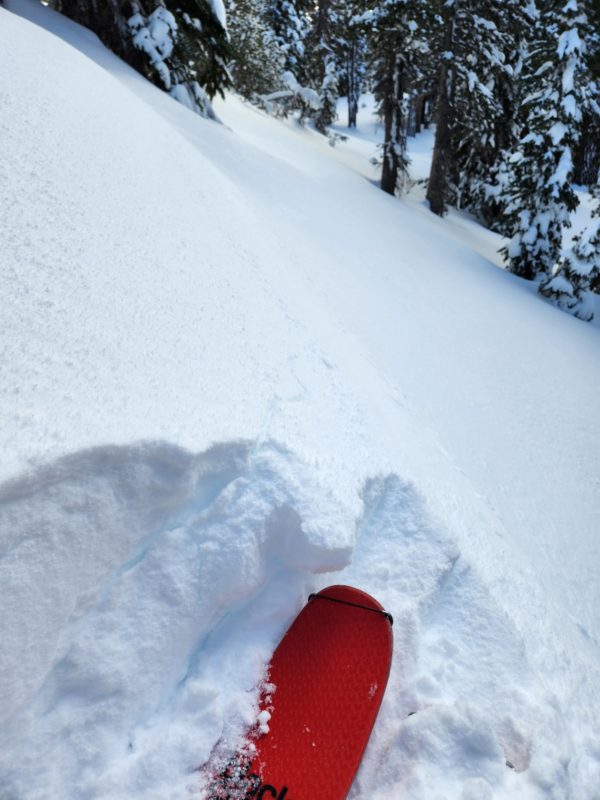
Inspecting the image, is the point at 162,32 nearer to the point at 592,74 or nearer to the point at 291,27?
the point at 592,74

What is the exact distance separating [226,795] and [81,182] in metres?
3.21

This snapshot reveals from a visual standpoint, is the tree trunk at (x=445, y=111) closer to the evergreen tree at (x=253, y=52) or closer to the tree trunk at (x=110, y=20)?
the tree trunk at (x=110, y=20)

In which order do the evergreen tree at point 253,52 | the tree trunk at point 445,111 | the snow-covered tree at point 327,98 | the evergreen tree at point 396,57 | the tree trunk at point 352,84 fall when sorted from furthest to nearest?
the tree trunk at point 352,84 < the snow-covered tree at point 327,98 < the evergreen tree at point 253,52 < the tree trunk at point 445,111 < the evergreen tree at point 396,57

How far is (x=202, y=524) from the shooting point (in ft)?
6.01

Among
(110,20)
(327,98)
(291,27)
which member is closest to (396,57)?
(110,20)

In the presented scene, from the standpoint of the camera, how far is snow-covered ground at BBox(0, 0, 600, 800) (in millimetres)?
1521

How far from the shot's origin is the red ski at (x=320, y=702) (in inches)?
63.4

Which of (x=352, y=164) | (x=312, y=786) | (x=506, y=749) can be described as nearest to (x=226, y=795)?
(x=312, y=786)

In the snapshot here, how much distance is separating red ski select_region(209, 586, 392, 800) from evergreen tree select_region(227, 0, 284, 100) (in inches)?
896

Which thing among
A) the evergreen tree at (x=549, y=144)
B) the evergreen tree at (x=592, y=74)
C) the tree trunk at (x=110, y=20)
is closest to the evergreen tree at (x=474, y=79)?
the evergreen tree at (x=549, y=144)

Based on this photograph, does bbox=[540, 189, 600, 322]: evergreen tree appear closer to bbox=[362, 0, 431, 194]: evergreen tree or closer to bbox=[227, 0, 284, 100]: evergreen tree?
bbox=[362, 0, 431, 194]: evergreen tree

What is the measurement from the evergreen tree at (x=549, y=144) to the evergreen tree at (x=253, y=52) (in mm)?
12658

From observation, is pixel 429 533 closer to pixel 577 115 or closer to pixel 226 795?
pixel 226 795

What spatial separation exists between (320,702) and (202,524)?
0.81 m
